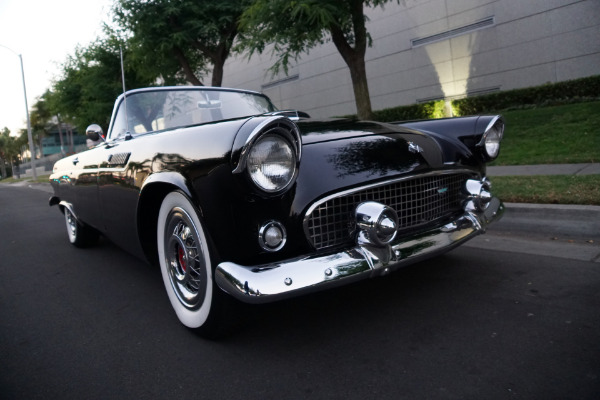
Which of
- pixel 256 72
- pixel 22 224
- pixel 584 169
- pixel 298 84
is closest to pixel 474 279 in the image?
pixel 584 169

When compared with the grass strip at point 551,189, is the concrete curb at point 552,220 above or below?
below

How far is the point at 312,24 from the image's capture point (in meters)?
9.01

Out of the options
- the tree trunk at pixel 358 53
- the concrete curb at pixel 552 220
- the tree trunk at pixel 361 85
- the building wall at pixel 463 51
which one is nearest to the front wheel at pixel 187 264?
the concrete curb at pixel 552 220

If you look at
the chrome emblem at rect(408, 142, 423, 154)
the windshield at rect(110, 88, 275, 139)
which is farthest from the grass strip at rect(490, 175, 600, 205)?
the windshield at rect(110, 88, 275, 139)

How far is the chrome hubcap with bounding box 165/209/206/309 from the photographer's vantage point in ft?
7.55

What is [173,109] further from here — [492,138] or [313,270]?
[492,138]

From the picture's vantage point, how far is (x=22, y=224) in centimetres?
748

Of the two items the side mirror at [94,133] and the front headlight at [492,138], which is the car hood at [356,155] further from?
the side mirror at [94,133]

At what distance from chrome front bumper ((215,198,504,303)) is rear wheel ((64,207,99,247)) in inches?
131

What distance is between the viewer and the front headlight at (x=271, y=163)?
1975 mm

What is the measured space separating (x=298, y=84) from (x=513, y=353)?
18.9m

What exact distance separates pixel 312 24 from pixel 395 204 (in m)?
7.45

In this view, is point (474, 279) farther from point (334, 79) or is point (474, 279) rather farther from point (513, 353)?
point (334, 79)

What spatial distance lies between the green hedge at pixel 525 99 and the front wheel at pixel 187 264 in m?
10.7
